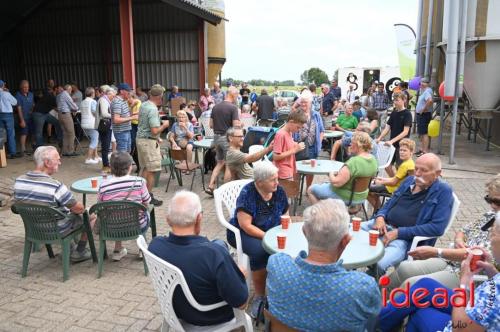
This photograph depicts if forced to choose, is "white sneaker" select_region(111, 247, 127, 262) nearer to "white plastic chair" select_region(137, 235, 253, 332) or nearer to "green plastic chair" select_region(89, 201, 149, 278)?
"green plastic chair" select_region(89, 201, 149, 278)

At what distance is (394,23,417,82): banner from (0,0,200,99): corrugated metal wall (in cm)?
835

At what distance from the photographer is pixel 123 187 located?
12.5ft

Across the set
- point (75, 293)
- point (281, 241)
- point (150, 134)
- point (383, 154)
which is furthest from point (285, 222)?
point (383, 154)

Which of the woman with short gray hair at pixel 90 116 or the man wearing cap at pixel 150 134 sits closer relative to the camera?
the man wearing cap at pixel 150 134

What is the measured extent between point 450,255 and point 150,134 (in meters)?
4.49

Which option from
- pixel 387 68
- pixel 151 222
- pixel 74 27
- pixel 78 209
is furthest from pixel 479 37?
pixel 387 68

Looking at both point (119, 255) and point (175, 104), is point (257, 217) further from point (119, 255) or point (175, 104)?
point (175, 104)

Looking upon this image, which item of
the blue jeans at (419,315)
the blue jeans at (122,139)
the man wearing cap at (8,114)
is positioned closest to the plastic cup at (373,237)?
the blue jeans at (419,315)

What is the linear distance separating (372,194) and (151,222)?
265 centimetres

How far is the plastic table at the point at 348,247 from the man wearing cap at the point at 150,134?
330 cm

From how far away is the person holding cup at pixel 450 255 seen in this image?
9.09ft

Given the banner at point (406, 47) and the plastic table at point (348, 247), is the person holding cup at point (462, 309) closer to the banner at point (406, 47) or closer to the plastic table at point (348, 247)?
the plastic table at point (348, 247)

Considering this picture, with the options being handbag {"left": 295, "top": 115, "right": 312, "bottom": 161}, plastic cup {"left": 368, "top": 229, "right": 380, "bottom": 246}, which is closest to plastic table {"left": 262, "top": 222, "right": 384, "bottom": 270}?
plastic cup {"left": 368, "top": 229, "right": 380, "bottom": 246}

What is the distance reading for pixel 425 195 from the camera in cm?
336
